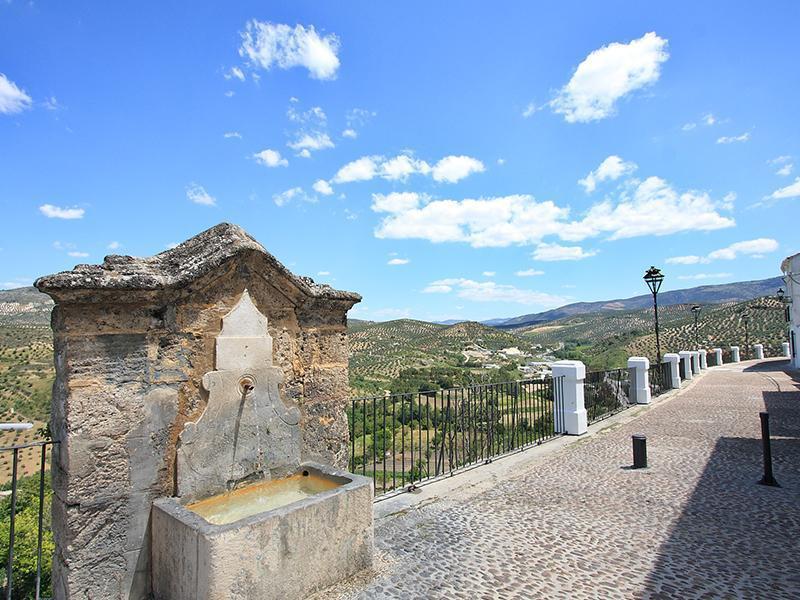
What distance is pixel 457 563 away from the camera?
406cm

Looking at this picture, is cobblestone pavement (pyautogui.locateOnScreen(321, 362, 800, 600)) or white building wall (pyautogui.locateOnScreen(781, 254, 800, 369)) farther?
white building wall (pyautogui.locateOnScreen(781, 254, 800, 369))

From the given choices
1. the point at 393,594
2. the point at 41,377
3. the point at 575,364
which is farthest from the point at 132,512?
the point at 41,377

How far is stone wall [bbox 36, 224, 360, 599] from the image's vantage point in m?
3.15

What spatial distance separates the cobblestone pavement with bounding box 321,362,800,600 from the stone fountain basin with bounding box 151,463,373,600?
28cm

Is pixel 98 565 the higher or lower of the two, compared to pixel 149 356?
lower

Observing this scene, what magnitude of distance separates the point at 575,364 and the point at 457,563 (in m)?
6.35

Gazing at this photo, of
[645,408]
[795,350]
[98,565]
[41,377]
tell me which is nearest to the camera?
[98,565]

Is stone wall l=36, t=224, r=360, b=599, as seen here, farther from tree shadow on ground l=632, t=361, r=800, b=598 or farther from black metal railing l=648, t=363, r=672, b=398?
black metal railing l=648, t=363, r=672, b=398

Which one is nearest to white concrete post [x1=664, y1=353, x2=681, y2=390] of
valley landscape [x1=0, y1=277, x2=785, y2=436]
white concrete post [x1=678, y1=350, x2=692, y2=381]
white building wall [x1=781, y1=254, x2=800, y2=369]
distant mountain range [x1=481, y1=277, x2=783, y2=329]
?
white concrete post [x1=678, y1=350, x2=692, y2=381]

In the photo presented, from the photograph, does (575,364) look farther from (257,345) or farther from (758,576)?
(257,345)

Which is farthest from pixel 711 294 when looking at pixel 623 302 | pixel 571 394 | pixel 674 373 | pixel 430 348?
pixel 571 394

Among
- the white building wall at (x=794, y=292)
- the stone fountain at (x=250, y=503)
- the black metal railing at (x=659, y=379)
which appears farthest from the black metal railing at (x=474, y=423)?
the white building wall at (x=794, y=292)

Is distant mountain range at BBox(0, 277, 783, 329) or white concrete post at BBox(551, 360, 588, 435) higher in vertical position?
distant mountain range at BBox(0, 277, 783, 329)

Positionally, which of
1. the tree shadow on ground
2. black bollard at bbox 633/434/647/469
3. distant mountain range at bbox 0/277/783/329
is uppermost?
distant mountain range at bbox 0/277/783/329
